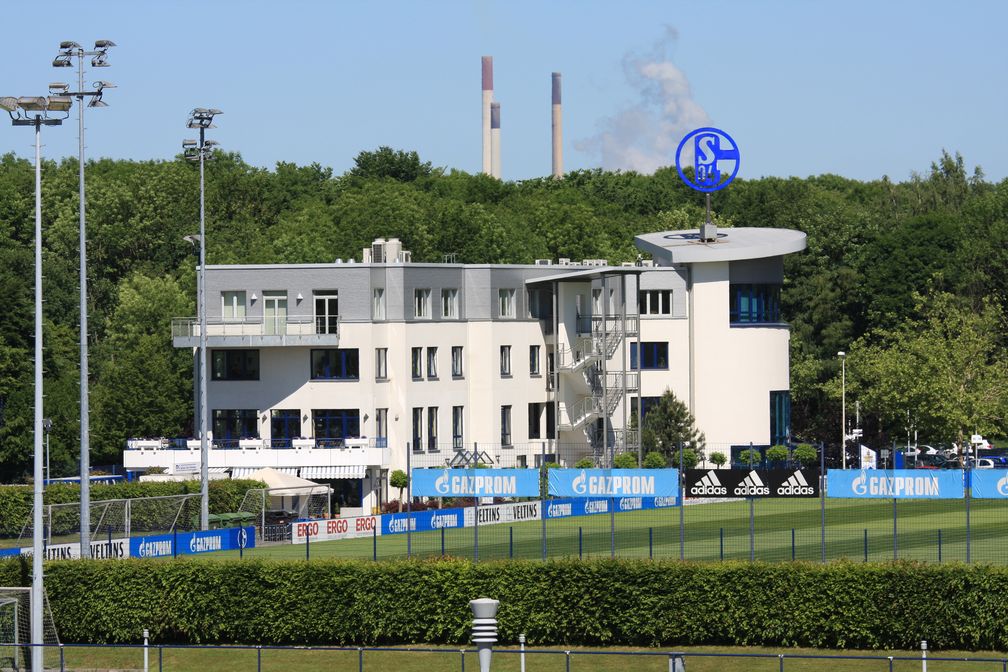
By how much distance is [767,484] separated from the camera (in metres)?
55.5

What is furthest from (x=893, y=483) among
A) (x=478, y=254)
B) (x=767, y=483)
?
(x=478, y=254)

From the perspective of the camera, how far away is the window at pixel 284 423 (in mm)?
89062

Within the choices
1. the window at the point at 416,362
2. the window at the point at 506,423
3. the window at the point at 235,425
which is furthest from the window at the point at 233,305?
the window at the point at 506,423

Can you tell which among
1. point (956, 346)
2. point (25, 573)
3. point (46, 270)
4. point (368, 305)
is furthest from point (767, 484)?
point (46, 270)

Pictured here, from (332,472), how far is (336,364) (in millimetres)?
5972

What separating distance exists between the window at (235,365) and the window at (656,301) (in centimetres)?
2147

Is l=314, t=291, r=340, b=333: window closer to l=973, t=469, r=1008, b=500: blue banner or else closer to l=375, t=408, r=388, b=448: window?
l=375, t=408, r=388, b=448: window

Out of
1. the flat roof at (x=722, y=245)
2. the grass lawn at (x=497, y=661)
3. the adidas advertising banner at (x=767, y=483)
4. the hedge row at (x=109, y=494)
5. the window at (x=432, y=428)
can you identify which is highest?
the flat roof at (x=722, y=245)

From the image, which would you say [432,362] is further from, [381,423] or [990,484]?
[990,484]

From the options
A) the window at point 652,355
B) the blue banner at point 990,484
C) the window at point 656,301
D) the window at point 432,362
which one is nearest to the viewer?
the blue banner at point 990,484

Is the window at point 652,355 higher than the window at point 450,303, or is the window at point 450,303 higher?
the window at point 450,303

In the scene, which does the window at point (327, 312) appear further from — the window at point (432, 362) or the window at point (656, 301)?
the window at point (656, 301)

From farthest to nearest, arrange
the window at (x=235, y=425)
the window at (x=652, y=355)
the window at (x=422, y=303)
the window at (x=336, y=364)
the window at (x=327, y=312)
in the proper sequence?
the window at (x=652, y=355) < the window at (x=422, y=303) < the window at (x=235, y=425) < the window at (x=336, y=364) < the window at (x=327, y=312)

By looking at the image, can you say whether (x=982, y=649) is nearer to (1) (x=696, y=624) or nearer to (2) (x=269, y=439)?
(1) (x=696, y=624)
